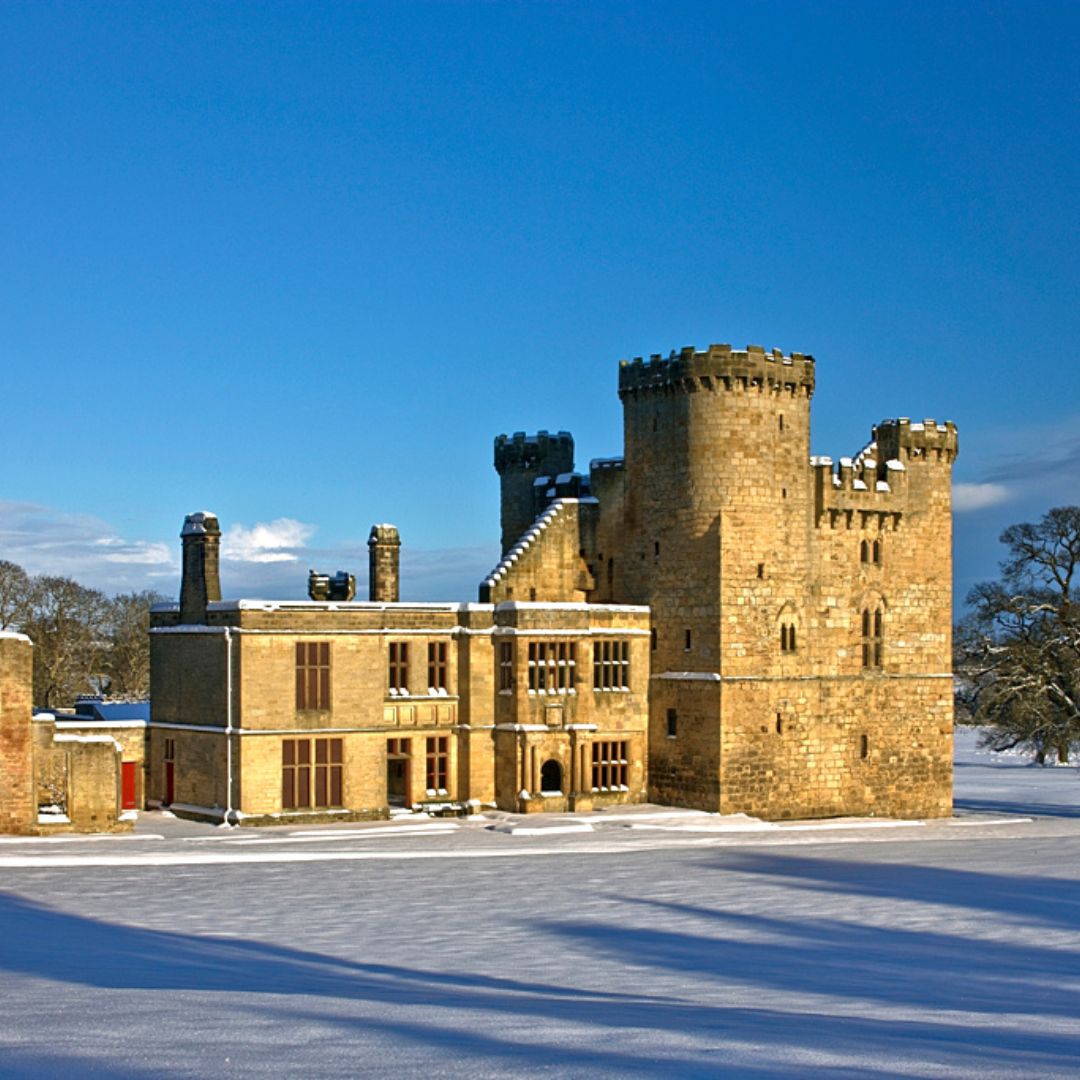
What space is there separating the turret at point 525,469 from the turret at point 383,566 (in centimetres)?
808

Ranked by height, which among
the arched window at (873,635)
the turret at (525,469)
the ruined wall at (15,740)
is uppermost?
the turret at (525,469)

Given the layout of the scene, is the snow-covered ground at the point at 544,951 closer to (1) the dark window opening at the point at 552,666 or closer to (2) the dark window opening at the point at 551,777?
(2) the dark window opening at the point at 551,777

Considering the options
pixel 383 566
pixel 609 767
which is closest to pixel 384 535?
pixel 383 566

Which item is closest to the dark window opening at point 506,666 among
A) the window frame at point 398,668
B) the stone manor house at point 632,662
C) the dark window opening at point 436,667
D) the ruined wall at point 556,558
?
the stone manor house at point 632,662

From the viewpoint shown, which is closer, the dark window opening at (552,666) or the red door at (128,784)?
the dark window opening at (552,666)

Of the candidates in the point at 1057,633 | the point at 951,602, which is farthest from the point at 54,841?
the point at 1057,633

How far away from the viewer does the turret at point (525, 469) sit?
4569 centimetres

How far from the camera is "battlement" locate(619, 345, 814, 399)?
37.2 meters

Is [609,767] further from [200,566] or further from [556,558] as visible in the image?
[200,566]

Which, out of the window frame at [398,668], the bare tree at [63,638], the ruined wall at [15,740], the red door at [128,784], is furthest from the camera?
the bare tree at [63,638]

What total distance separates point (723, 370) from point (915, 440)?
7971 millimetres

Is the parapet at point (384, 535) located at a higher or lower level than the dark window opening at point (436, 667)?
higher

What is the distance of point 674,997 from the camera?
53.0 ft

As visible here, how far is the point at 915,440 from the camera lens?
41.8m
